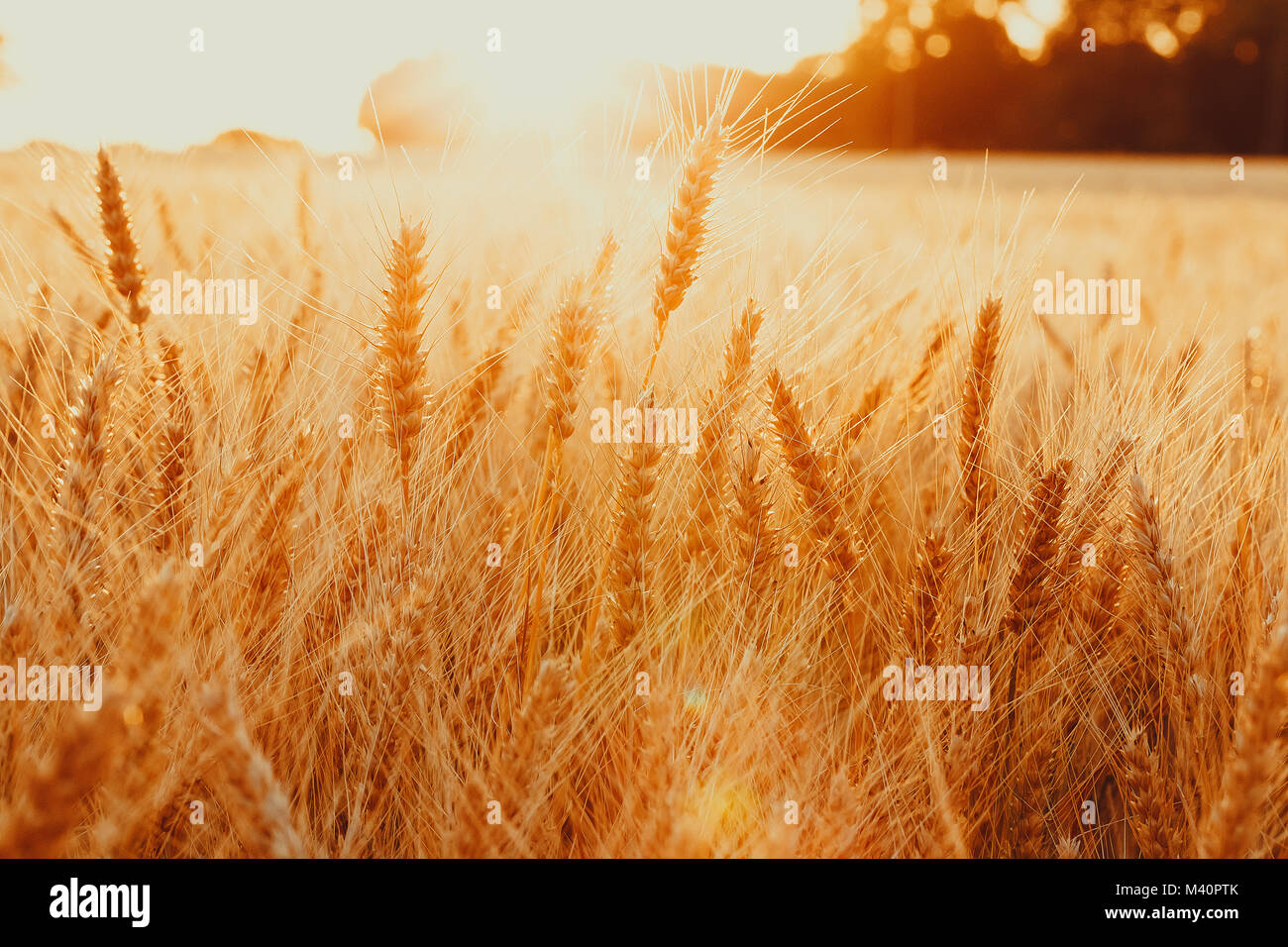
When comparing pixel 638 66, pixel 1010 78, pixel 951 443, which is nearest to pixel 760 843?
pixel 951 443

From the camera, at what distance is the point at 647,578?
1285 millimetres

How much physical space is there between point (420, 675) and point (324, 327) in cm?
86

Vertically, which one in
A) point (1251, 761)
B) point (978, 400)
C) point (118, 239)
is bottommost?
point (1251, 761)

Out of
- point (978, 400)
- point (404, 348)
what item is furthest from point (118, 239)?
point (978, 400)

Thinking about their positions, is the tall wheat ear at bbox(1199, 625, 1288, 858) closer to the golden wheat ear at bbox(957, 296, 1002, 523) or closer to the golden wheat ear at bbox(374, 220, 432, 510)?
the golden wheat ear at bbox(957, 296, 1002, 523)

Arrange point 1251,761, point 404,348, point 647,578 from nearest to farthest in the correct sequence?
point 1251,761 < point 404,348 < point 647,578

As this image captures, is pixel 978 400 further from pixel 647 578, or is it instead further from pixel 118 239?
pixel 118 239

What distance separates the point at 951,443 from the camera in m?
1.56

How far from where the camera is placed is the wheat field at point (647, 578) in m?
1.09

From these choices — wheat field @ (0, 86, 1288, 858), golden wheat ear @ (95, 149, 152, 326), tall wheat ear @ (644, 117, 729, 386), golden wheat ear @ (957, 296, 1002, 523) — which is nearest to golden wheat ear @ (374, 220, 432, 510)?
wheat field @ (0, 86, 1288, 858)

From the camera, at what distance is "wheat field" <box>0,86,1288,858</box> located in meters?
1.09

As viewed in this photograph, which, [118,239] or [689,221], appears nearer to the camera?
[689,221]

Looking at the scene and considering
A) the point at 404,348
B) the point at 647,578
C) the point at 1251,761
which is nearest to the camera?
the point at 1251,761
